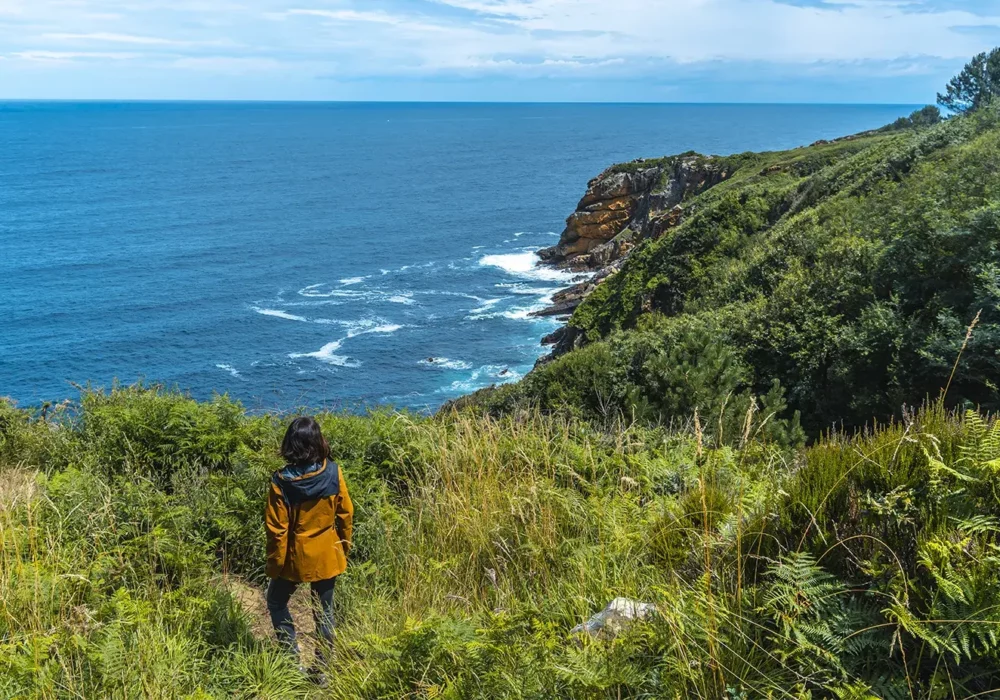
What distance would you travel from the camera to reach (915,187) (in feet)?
57.3

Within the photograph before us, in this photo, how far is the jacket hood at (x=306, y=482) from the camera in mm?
4906

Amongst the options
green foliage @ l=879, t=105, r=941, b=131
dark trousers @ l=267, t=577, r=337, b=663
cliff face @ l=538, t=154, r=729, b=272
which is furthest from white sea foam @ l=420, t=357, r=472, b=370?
green foliage @ l=879, t=105, r=941, b=131

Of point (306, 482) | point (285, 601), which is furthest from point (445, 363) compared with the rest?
point (306, 482)

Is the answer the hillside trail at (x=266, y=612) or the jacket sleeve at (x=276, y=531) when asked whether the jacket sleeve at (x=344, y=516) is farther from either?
the hillside trail at (x=266, y=612)

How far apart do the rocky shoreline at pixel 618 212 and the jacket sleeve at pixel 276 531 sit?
51.9 m

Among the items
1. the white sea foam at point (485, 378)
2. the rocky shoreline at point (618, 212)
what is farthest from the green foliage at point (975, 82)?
the white sea foam at point (485, 378)

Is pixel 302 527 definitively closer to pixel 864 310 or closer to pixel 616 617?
pixel 616 617

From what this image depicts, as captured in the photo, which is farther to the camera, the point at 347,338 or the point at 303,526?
the point at 347,338

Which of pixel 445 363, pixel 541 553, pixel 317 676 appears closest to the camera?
pixel 317 676

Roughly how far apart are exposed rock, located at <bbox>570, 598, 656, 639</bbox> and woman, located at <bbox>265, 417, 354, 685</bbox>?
1893 millimetres

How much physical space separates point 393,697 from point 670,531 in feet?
5.73

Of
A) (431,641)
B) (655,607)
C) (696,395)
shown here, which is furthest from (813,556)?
(696,395)

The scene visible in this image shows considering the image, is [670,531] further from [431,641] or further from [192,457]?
[192,457]

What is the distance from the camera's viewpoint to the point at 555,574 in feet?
15.2
